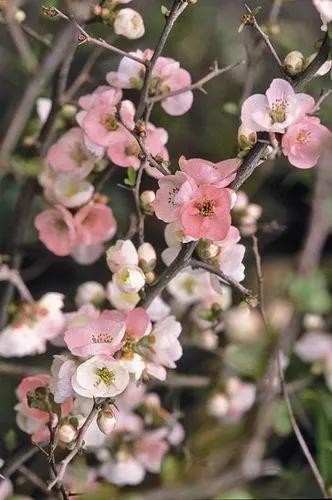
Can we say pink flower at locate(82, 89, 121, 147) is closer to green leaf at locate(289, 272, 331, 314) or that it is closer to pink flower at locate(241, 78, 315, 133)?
pink flower at locate(241, 78, 315, 133)

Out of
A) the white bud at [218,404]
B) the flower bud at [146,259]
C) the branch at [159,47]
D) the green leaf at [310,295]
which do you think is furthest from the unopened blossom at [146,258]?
the green leaf at [310,295]

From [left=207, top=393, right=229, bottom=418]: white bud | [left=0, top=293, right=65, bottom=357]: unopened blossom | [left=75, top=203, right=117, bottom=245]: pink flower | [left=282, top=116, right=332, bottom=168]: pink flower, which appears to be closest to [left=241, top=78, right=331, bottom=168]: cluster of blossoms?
[left=282, top=116, right=332, bottom=168]: pink flower

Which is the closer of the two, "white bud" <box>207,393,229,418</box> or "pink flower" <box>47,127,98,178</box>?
"pink flower" <box>47,127,98,178</box>

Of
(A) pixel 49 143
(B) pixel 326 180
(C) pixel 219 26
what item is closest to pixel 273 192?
(B) pixel 326 180

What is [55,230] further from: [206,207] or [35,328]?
[206,207]

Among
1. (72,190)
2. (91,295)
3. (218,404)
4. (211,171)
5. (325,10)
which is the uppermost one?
(325,10)

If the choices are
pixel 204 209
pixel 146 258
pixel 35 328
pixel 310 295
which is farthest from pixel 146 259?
pixel 310 295

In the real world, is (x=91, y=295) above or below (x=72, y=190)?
below
